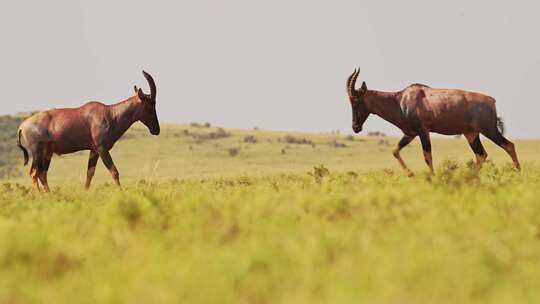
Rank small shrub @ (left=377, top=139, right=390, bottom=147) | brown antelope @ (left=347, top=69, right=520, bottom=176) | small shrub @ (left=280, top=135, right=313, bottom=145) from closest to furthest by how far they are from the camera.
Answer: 1. brown antelope @ (left=347, top=69, right=520, bottom=176)
2. small shrub @ (left=377, top=139, right=390, bottom=147)
3. small shrub @ (left=280, top=135, right=313, bottom=145)

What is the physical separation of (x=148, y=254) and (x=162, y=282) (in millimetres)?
823

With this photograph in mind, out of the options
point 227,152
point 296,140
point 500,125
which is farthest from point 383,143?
point 500,125

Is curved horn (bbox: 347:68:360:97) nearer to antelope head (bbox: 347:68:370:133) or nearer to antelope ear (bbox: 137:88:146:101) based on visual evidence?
antelope head (bbox: 347:68:370:133)

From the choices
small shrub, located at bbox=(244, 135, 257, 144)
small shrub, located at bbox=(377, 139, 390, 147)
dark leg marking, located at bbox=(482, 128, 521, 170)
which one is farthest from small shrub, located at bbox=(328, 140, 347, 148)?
dark leg marking, located at bbox=(482, 128, 521, 170)

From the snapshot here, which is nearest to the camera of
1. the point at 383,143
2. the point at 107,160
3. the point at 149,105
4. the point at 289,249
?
A: the point at 289,249

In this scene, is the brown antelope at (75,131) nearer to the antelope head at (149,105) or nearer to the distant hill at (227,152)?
the antelope head at (149,105)

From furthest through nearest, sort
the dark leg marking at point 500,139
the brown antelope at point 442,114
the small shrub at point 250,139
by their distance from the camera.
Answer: the small shrub at point 250,139 → the dark leg marking at point 500,139 → the brown antelope at point 442,114

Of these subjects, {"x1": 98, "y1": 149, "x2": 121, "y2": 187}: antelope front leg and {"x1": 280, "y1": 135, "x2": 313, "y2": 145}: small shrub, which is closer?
{"x1": 98, "y1": 149, "x2": 121, "y2": 187}: antelope front leg

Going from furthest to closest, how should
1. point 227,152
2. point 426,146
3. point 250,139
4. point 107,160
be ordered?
point 250,139
point 227,152
point 107,160
point 426,146

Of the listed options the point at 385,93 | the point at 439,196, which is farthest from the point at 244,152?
the point at 439,196

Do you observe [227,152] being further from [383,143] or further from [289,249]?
[289,249]

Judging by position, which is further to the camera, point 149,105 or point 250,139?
point 250,139

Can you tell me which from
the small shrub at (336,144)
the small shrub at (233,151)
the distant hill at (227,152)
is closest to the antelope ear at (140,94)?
the distant hill at (227,152)

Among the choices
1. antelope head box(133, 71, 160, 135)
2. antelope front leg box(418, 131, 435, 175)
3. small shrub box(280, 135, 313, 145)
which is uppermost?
antelope head box(133, 71, 160, 135)
